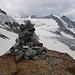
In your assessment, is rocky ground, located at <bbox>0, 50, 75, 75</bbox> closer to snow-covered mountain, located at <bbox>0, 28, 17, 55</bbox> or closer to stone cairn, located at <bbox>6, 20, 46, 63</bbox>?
stone cairn, located at <bbox>6, 20, 46, 63</bbox>

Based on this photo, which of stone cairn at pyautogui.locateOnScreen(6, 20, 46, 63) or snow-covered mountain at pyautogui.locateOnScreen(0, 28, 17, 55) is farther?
snow-covered mountain at pyautogui.locateOnScreen(0, 28, 17, 55)

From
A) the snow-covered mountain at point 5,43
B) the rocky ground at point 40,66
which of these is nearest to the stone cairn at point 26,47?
the rocky ground at point 40,66

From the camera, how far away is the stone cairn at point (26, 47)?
34.0 m

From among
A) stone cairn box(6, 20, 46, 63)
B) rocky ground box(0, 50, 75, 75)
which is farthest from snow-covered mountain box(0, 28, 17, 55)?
rocky ground box(0, 50, 75, 75)

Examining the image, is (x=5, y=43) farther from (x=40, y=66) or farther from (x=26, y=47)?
(x=40, y=66)

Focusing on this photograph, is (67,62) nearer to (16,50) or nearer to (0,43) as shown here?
(16,50)

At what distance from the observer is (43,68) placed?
3142 cm

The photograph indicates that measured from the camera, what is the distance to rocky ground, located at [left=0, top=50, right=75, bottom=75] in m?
30.8

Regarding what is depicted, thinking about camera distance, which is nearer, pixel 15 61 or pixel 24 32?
pixel 15 61

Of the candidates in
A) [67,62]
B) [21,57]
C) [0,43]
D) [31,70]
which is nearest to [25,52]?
[21,57]

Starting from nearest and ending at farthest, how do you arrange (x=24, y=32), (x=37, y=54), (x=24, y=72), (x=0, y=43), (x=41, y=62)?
(x=24, y=72)
(x=41, y=62)
(x=37, y=54)
(x=24, y=32)
(x=0, y=43)

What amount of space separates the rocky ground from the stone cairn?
884mm

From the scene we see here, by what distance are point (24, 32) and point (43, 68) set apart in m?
8.94

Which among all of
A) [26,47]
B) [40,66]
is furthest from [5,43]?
[40,66]
